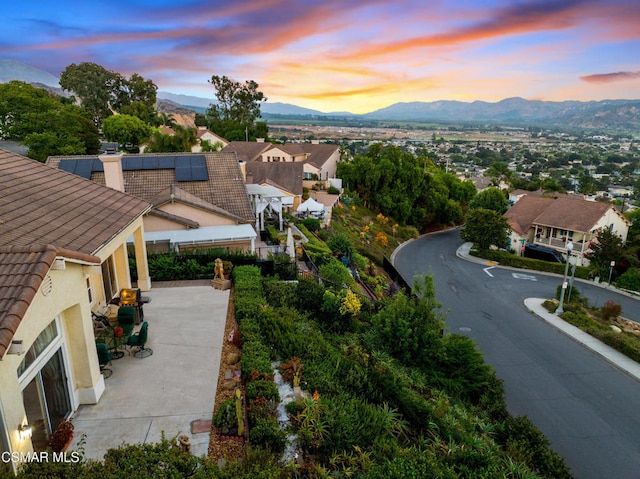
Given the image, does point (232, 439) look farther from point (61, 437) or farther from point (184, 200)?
point (184, 200)

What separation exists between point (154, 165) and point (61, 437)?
20.0 m

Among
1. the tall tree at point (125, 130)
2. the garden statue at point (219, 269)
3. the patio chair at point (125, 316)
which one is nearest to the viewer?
the patio chair at point (125, 316)

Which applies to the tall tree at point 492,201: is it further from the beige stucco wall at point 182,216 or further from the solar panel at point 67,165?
the solar panel at point 67,165

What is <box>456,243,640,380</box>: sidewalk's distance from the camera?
2011cm

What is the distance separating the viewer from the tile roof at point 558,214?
44.2m

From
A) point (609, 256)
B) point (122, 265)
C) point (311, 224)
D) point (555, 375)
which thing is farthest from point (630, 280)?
point (122, 265)

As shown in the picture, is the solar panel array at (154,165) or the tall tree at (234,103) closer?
the solar panel array at (154,165)

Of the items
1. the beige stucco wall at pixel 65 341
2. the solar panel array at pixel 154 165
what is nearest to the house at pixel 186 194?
the solar panel array at pixel 154 165

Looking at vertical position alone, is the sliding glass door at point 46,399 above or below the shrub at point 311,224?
above

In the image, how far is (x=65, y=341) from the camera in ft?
27.6

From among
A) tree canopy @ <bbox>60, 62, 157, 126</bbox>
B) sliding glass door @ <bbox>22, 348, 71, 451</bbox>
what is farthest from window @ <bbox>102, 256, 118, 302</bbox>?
tree canopy @ <bbox>60, 62, 157, 126</bbox>

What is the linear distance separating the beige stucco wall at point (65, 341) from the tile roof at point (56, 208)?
882 mm

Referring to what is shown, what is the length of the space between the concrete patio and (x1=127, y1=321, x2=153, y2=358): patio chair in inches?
6.8

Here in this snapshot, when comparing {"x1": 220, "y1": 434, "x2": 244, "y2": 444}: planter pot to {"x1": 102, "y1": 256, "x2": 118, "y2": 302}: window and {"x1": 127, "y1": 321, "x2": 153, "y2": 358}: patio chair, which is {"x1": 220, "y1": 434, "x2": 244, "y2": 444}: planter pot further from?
{"x1": 102, "y1": 256, "x2": 118, "y2": 302}: window
